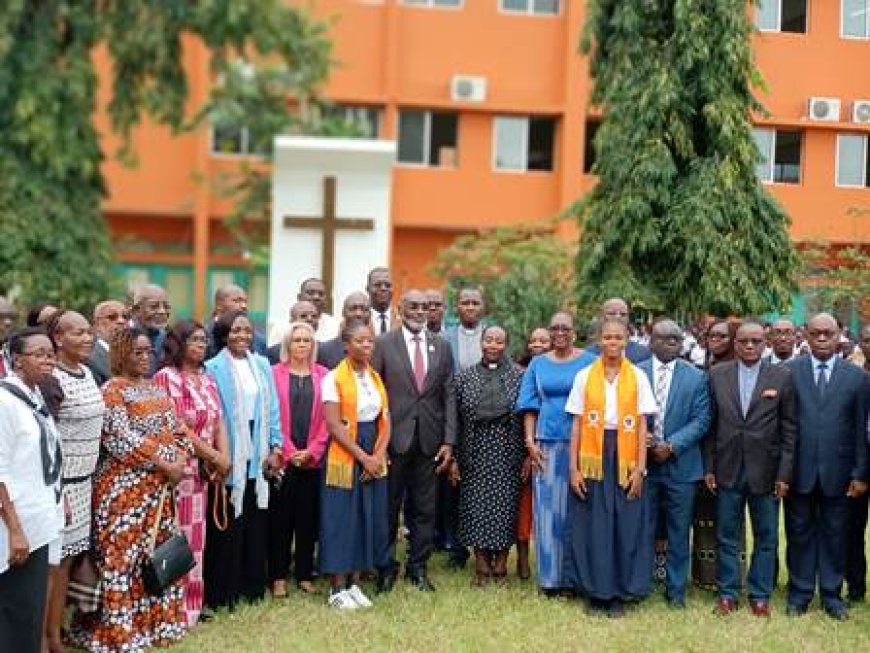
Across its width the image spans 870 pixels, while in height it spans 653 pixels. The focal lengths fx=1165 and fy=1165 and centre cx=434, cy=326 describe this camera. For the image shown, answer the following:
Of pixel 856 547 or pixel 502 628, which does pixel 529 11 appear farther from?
pixel 502 628

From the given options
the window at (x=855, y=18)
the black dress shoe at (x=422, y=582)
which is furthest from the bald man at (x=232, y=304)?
the window at (x=855, y=18)

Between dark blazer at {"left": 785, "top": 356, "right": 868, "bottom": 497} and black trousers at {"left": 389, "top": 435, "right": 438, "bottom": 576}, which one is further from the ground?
dark blazer at {"left": 785, "top": 356, "right": 868, "bottom": 497}

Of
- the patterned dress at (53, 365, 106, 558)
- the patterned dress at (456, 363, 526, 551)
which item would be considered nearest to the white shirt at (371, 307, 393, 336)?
the patterned dress at (456, 363, 526, 551)

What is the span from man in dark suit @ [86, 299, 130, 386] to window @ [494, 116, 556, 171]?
54.4 feet

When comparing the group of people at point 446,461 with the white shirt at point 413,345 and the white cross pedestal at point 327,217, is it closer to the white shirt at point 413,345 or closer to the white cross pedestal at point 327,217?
the white shirt at point 413,345

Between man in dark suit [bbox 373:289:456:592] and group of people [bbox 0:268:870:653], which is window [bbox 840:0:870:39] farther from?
man in dark suit [bbox 373:289:456:592]

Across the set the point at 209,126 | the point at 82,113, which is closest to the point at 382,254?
the point at 82,113

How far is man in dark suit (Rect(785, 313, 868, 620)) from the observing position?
680 cm

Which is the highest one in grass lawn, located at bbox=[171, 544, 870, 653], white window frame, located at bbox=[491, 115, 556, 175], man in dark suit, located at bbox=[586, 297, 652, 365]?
white window frame, located at bbox=[491, 115, 556, 175]

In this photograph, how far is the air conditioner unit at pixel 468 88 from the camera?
22203 mm

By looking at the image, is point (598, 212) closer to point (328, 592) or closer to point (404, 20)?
point (328, 592)

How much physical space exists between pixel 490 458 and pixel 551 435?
49cm

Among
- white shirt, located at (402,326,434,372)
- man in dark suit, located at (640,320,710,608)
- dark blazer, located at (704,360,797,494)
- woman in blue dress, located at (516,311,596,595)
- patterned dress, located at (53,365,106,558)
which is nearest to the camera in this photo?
patterned dress, located at (53,365,106,558)

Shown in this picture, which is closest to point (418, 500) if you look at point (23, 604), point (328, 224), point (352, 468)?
point (352, 468)
